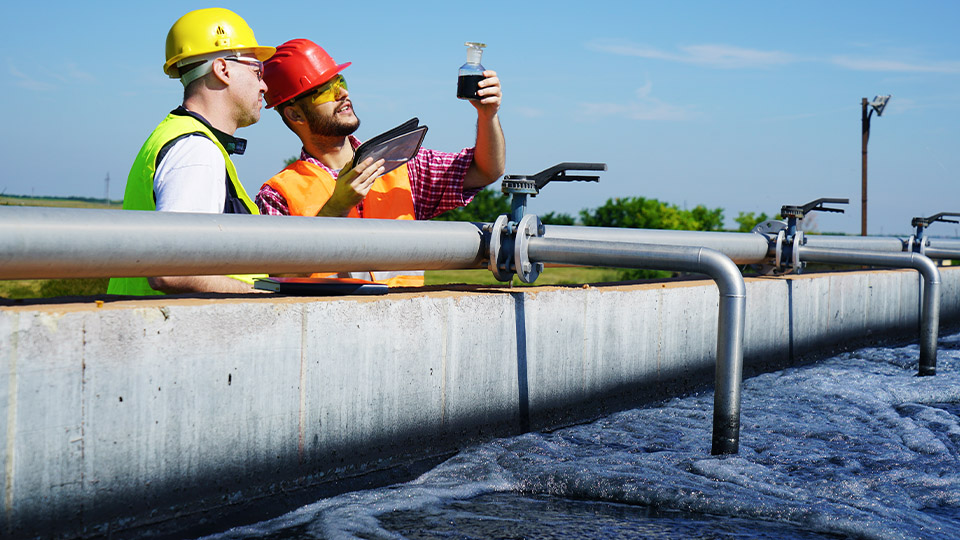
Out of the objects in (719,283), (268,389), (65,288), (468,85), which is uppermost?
(468,85)

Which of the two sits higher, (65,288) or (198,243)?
(198,243)

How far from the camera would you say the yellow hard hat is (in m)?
3.58

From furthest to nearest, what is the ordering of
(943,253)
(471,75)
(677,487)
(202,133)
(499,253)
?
(943,253) < (499,253) < (471,75) < (677,487) < (202,133)

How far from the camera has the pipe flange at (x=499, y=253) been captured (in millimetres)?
4176

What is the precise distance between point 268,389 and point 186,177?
0.80 m

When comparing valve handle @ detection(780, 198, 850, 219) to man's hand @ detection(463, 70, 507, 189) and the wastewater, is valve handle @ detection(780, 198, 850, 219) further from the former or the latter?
man's hand @ detection(463, 70, 507, 189)

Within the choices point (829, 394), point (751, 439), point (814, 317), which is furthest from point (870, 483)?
point (814, 317)

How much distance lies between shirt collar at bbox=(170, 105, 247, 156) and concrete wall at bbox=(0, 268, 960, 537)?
750 mm

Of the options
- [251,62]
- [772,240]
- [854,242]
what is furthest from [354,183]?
[854,242]

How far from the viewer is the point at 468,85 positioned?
412cm

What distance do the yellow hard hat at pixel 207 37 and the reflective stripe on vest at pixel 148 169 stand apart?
1.07 ft

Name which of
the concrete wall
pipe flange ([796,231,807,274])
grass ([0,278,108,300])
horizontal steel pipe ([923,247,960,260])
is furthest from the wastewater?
grass ([0,278,108,300])

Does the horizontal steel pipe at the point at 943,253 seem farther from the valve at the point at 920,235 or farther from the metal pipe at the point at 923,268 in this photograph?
the metal pipe at the point at 923,268

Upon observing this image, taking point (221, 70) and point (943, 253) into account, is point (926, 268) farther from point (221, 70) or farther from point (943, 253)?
point (221, 70)
